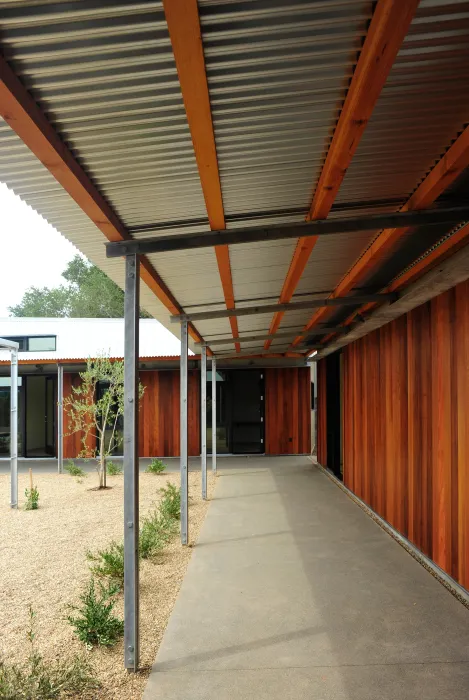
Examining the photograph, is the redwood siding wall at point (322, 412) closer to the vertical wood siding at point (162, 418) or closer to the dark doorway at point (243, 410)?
the dark doorway at point (243, 410)

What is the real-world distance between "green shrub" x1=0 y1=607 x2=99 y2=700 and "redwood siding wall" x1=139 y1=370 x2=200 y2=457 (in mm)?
12196

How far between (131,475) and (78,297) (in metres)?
42.8

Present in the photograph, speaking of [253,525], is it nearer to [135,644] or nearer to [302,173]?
[135,644]

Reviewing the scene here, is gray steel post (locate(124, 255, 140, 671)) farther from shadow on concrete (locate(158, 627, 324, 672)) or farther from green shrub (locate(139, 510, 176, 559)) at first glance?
green shrub (locate(139, 510, 176, 559))

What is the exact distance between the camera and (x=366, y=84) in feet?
6.42

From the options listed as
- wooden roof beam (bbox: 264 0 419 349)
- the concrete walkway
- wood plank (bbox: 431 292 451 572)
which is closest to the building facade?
the concrete walkway

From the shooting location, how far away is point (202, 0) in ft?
5.43

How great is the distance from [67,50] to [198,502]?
779 centimetres

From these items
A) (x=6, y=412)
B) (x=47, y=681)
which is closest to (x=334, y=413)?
(x=47, y=681)

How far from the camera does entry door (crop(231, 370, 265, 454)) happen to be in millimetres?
15734

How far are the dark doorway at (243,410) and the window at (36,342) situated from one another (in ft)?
18.0

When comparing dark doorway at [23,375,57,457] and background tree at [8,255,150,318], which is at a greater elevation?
background tree at [8,255,150,318]

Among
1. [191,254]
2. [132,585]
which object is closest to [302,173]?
[191,254]

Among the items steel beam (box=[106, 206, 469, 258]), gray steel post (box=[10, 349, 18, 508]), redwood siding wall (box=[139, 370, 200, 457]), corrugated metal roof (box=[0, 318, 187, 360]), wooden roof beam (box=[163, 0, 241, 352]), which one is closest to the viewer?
wooden roof beam (box=[163, 0, 241, 352])
